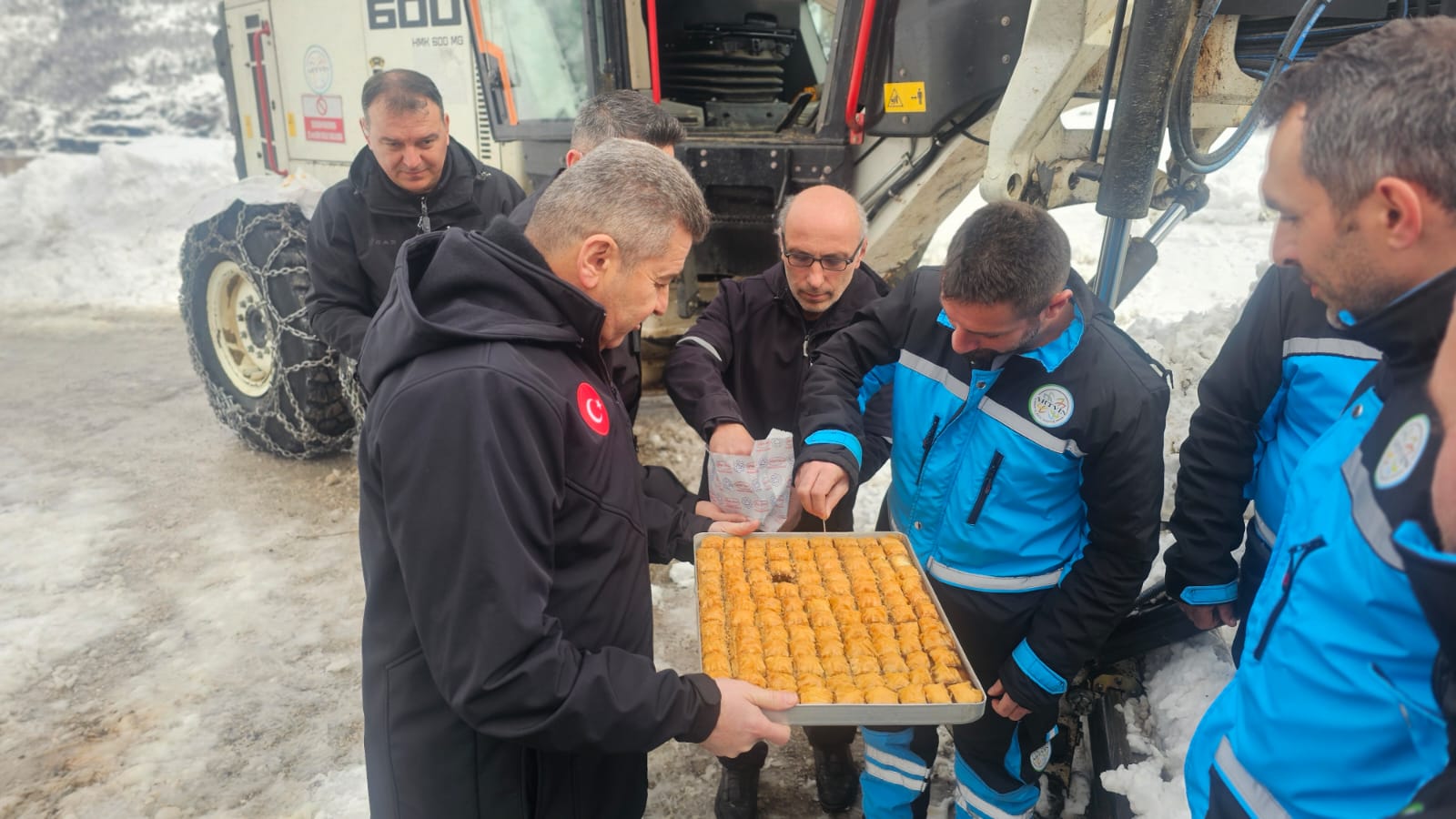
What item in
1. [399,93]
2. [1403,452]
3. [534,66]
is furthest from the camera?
[534,66]

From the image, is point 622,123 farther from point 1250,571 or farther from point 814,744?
point 1250,571

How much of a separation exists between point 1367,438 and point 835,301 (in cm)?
201

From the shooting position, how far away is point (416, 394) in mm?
1466

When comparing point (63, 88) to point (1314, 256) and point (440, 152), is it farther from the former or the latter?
point (1314, 256)

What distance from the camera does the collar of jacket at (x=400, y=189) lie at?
3.97 m

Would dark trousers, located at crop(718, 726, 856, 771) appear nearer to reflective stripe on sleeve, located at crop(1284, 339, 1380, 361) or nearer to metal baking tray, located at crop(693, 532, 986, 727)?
metal baking tray, located at crop(693, 532, 986, 727)

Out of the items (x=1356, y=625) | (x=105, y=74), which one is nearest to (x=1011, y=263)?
(x=1356, y=625)

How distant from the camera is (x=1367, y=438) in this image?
4.07ft

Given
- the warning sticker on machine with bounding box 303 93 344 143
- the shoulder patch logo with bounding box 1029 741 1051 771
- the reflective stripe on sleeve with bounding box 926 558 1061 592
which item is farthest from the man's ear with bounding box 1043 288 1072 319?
the warning sticker on machine with bounding box 303 93 344 143

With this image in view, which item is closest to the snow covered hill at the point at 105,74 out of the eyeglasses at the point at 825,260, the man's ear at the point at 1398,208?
the eyeglasses at the point at 825,260

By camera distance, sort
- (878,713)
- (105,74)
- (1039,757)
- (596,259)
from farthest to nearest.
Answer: (105,74) < (1039,757) < (878,713) < (596,259)

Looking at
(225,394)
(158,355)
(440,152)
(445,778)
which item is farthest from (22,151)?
(445,778)

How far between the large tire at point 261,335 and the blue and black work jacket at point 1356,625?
5.40 m

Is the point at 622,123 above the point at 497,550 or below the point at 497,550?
above
